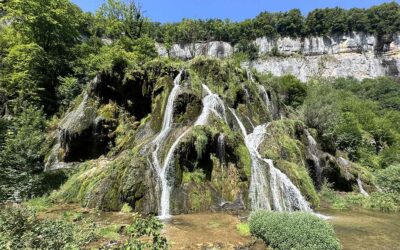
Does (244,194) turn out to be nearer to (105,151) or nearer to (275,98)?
(105,151)

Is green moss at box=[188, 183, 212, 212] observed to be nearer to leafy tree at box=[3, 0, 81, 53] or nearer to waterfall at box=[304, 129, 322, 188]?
waterfall at box=[304, 129, 322, 188]

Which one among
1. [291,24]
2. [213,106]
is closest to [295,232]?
[213,106]

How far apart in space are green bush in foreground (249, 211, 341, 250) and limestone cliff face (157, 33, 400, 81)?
88.9 m

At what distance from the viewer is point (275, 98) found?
31109mm

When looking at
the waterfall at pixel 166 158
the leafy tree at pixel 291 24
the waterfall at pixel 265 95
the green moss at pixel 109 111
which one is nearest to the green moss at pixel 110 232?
the waterfall at pixel 166 158

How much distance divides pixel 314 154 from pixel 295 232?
46.6 feet

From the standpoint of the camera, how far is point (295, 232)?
8.99 m

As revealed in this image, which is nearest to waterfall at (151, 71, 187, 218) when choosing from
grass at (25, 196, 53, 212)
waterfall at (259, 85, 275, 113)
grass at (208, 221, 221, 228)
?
grass at (208, 221, 221, 228)

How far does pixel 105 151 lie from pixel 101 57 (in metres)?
15.4

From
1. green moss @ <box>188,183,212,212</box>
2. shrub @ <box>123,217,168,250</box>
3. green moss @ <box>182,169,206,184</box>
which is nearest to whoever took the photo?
shrub @ <box>123,217,168,250</box>

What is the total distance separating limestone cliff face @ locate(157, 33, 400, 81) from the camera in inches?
3856

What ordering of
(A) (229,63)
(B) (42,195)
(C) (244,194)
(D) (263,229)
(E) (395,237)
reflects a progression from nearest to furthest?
(D) (263,229)
(E) (395,237)
(C) (244,194)
(B) (42,195)
(A) (229,63)

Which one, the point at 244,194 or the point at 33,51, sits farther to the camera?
the point at 33,51

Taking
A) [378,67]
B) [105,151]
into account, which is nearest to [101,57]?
[105,151]
